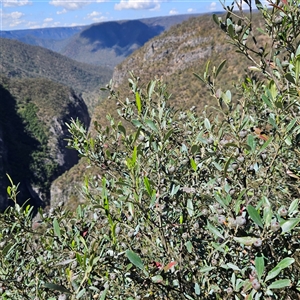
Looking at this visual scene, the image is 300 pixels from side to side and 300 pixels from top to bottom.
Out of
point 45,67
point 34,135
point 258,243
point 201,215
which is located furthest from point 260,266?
point 45,67

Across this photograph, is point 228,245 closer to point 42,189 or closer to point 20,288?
point 20,288

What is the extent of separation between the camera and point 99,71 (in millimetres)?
193625

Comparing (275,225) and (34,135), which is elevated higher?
(275,225)

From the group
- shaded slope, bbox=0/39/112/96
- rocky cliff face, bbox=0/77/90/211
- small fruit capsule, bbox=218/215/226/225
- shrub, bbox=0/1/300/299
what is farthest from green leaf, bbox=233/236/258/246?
shaded slope, bbox=0/39/112/96

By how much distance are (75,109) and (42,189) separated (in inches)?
1227

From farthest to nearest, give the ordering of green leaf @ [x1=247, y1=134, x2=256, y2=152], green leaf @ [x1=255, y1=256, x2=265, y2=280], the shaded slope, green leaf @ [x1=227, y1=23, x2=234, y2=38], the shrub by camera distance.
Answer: the shaded slope
green leaf @ [x1=227, y1=23, x2=234, y2=38]
green leaf @ [x1=247, y1=134, x2=256, y2=152]
the shrub
green leaf @ [x1=255, y1=256, x2=265, y2=280]

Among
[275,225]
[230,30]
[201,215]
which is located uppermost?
[230,30]

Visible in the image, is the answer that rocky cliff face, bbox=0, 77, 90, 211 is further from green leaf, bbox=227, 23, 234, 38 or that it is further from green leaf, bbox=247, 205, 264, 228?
green leaf, bbox=247, 205, 264, 228

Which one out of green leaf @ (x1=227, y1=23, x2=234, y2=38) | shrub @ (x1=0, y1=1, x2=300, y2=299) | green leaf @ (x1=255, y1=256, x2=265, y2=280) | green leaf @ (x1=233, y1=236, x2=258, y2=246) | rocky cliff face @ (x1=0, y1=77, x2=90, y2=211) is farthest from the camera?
rocky cliff face @ (x1=0, y1=77, x2=90, y2=211)

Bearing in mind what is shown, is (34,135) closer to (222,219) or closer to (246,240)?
(222,219)

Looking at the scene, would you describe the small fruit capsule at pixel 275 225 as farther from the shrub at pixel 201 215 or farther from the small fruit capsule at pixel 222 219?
the small fruit capsule at pixel 222 219

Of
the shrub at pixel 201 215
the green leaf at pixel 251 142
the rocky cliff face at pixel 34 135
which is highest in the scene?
the green leaf at pixel 251 142

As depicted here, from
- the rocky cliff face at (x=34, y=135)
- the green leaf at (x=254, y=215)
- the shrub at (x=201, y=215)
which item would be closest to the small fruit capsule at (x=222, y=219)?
the shrub at (x=201, y=215)

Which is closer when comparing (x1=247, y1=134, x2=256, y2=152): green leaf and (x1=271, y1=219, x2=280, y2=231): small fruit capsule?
(x1=271, y1=219, x2=280, y2=231): small fruit capsule
